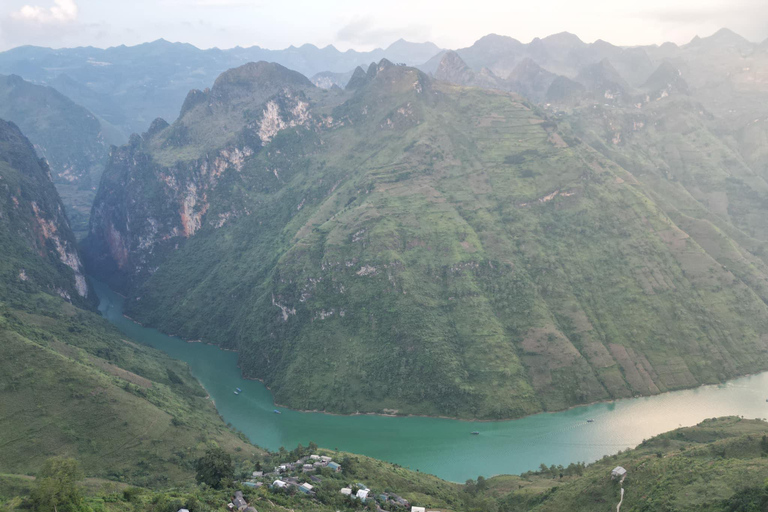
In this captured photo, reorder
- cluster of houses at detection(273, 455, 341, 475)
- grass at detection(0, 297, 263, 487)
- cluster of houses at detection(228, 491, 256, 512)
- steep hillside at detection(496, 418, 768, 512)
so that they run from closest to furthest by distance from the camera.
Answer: cluster of houses at detection(228, 491, 256, 512)
steep hillside at detection(496, 418, 768, 512)
cluster of houses at detection(273, 455, 341, 475)
grass at detection(0, 297, 263, 487)

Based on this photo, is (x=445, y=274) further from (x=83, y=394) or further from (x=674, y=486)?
(x=674, y=486)

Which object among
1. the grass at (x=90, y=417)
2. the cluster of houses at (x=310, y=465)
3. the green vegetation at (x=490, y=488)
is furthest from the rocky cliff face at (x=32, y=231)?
the green vegetation at (x=490, y=488)

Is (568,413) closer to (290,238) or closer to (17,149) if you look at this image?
(290,238)

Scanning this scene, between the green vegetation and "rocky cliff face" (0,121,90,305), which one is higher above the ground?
"rocky cliff face" (0,121,90,305)

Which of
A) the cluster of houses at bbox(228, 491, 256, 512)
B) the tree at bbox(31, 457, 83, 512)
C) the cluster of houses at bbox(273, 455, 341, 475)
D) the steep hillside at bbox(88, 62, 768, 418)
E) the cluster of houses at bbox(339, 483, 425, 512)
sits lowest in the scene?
the cluster of houses at bbox(339, 483, 425, 512)

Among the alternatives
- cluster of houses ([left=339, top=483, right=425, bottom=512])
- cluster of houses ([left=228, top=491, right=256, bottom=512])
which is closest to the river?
cluster of houses ([left=339, top=483, right=425, bottom=512])

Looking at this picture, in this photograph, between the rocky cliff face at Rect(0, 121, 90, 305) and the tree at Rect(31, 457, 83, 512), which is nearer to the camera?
the tree at Rect(31, 457, 83, 512)

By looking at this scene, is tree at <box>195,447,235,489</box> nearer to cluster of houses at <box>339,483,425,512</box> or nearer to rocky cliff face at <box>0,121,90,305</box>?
cluster of houses at <box>339,483,425,512</box>

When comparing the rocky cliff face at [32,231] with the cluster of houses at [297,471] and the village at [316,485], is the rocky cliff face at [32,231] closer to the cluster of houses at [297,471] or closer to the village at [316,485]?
the cluster of houses at [297,471]
